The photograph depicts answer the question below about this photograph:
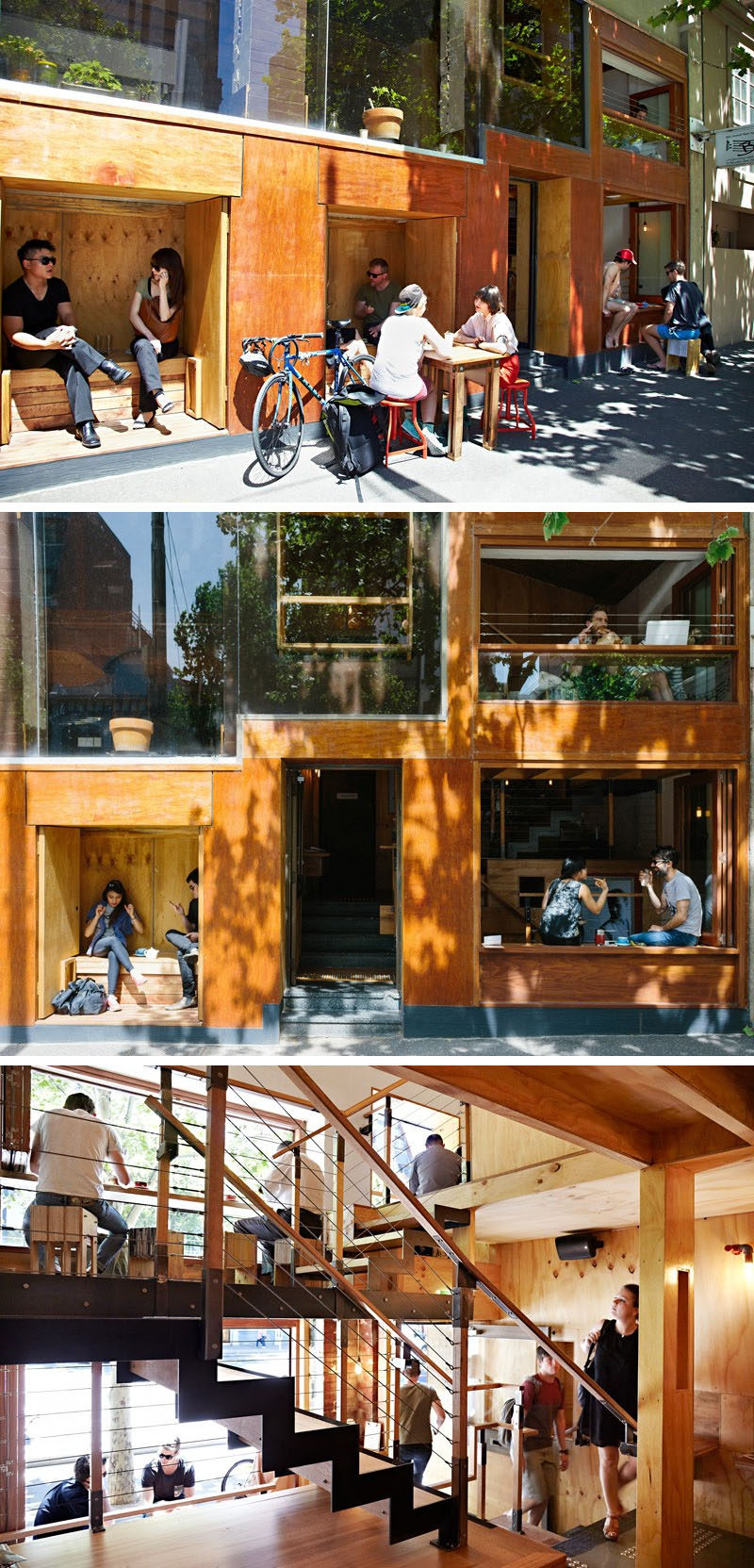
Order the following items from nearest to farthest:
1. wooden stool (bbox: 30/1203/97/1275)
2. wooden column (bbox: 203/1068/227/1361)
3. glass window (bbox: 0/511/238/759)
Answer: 1. wooden column (bbox: 203/1068/227/1361)
2. wooden stool (bbox: 30/1203/97/1275)
3. glass window (bbox: 0/511/238/759)

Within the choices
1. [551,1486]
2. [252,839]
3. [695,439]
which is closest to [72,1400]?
[551,1486]

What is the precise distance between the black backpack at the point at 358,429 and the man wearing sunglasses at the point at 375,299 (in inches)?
26.8

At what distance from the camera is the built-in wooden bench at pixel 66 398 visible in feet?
21.5

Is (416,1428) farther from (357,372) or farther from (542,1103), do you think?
(357,372)

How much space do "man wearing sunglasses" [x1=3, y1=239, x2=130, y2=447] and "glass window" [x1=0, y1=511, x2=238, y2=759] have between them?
42.3 inches

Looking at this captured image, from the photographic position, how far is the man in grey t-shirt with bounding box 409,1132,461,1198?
1145 cm

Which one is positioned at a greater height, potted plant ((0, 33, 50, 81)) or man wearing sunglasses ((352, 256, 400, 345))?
potted plant ((0, 33, 50, 81))

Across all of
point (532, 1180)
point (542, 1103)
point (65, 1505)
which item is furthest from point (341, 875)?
point (65, 1505)

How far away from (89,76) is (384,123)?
1.40 meters

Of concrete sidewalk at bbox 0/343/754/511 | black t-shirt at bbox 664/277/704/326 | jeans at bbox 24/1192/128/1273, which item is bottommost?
jeans at bbox 24/1192/128/1273

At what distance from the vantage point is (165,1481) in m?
8.88

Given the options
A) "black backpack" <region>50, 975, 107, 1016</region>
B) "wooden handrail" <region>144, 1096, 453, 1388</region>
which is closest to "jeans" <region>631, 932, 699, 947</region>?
"wooden handrail" <region>144, 1096, 453, 1388</region>

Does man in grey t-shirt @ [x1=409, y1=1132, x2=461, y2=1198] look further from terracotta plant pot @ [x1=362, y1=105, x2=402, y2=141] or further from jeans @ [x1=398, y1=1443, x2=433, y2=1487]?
terracotta plant pot @ [x1=362, y1=105, x2=402, y2=141]

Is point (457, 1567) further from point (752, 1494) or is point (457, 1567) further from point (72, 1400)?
point (72, 1400)
